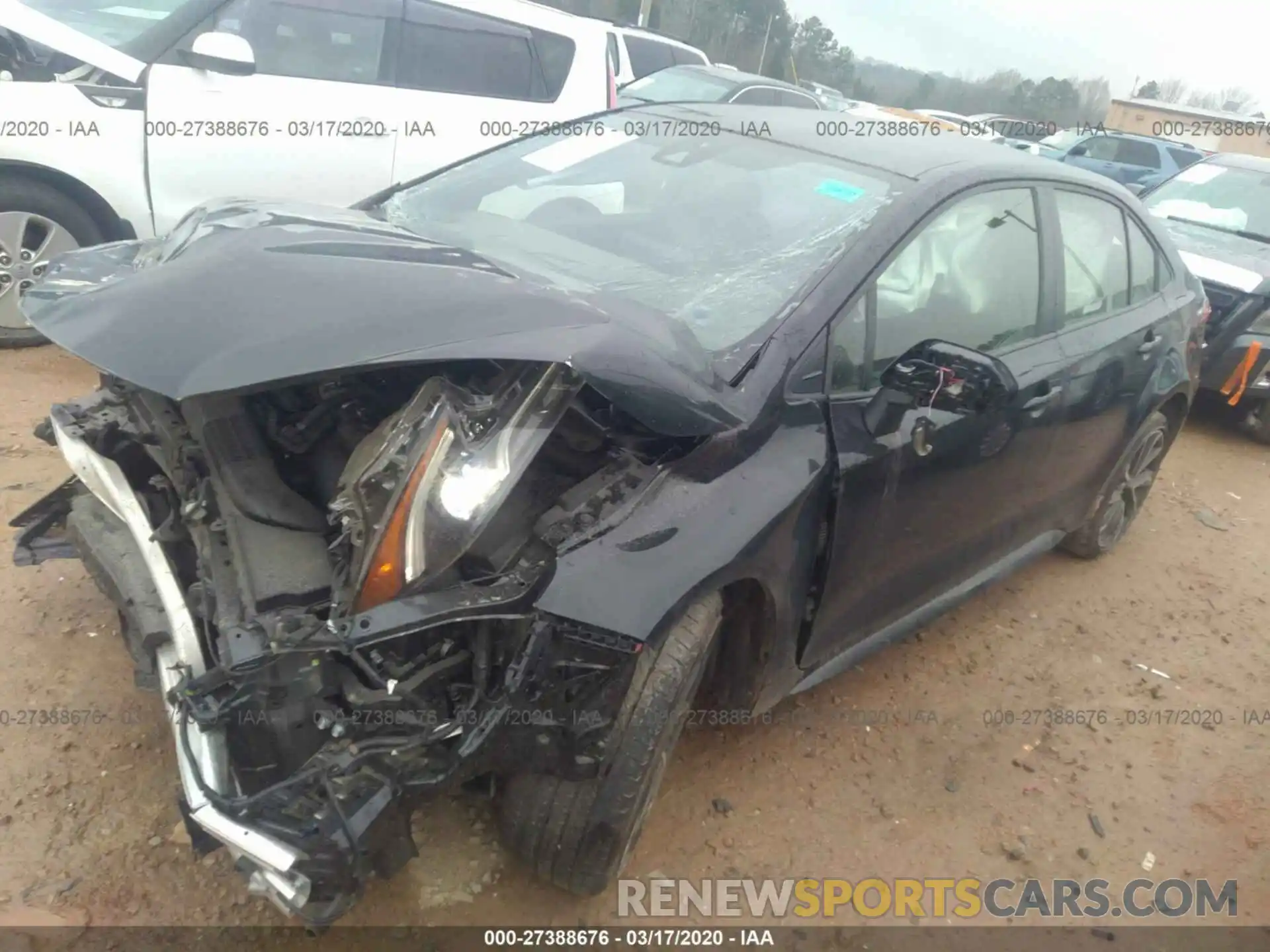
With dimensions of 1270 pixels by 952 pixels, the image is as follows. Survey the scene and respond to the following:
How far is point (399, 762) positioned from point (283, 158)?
3924 mm

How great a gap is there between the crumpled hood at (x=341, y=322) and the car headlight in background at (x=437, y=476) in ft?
0.42

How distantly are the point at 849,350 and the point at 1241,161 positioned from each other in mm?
7056

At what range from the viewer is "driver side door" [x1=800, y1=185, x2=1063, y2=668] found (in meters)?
2.39

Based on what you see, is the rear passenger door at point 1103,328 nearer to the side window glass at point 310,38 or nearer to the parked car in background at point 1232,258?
the parked car in background at point 1232,258

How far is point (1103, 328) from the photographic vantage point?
130 inches

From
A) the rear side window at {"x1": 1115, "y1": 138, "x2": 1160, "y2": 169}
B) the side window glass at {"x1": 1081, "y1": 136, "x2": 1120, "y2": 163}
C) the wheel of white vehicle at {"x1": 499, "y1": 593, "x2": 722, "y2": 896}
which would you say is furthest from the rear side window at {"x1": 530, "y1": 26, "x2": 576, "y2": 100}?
the side window glass at {"x1": 1081, "y1": 136, "x2": 1120, "y2": 163}

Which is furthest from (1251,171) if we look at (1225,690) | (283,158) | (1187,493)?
(283,158)

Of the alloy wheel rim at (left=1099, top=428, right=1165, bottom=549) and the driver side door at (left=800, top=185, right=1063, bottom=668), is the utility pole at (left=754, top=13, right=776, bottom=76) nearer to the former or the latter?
the alloy wheel rim at (left=1099, top=428, right=1165, bottom=549)

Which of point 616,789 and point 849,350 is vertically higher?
point 849,350

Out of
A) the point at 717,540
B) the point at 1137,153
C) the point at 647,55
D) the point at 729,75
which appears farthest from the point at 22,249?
the point at 1137,153

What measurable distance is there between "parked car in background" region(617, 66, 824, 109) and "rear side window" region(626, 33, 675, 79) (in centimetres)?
72

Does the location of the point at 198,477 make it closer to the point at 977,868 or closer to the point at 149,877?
the point at 149,877

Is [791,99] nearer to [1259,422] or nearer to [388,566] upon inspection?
[1259,422]

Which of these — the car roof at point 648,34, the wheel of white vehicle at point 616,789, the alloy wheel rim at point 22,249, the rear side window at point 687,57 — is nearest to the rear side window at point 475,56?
the alloy wheel rim at point 22,249
